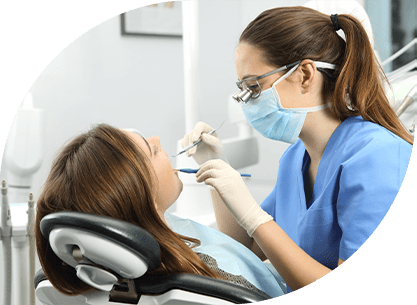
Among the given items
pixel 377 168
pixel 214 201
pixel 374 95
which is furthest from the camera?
pixel 214 201

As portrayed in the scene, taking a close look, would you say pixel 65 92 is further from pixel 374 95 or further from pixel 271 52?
pixel 374 95

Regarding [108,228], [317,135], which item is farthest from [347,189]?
[108,228]

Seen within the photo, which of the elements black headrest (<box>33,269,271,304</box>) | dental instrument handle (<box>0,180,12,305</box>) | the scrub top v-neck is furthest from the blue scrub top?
dental instrument handle (<box>0,180,12,305</box>)

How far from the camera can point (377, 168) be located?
2.83ft

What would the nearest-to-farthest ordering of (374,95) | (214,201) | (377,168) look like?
(377,168), (374,95), (214,201)

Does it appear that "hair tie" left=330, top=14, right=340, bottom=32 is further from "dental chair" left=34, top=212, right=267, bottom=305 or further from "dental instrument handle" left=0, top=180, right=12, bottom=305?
"dental instrument handle" left=0, top=180, right=12, bottom=305

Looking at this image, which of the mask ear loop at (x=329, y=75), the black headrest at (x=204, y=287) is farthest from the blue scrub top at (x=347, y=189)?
the black headrest at (x=204, y=287)

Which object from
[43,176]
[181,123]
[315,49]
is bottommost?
[43,176]

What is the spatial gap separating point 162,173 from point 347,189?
45cm

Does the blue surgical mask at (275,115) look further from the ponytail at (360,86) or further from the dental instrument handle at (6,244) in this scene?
the dental instrument handle at (6,244)

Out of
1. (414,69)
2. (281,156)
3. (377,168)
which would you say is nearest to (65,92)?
(281,156)

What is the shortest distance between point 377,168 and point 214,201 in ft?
1.52

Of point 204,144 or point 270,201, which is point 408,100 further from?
point 204,144

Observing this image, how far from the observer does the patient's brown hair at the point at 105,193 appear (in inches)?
31.5
